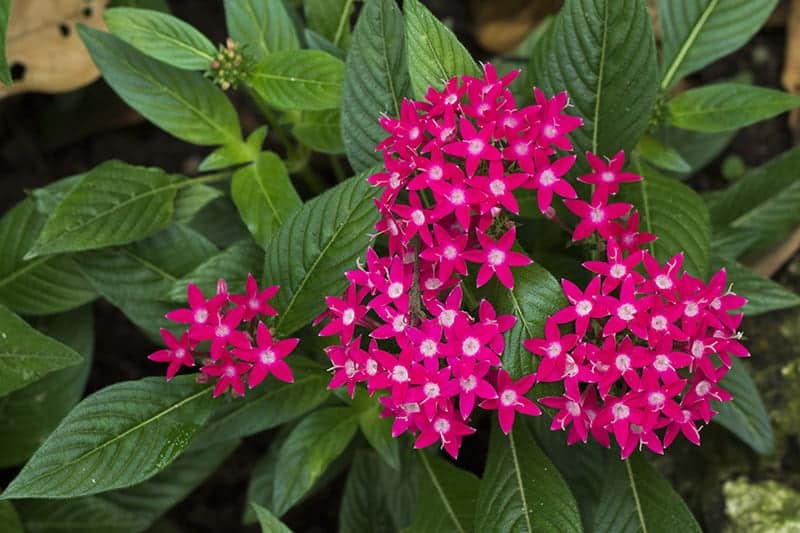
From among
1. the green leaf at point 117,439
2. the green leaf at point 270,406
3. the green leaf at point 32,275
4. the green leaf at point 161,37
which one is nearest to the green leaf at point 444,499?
the green leaf at point 270,406

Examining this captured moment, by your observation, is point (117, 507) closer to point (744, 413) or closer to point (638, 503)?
point (638, 503)

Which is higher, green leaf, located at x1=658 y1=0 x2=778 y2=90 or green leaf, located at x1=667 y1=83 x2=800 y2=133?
green leaf, located at x1=658 y1=0 x2=778 y2=90

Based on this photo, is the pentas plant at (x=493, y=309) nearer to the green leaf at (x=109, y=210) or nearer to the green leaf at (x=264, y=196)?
the green leaf at (x=264, y=196)

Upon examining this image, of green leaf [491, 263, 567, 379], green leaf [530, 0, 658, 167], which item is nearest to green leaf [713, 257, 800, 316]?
green leaf [530, 0, 658, 167]

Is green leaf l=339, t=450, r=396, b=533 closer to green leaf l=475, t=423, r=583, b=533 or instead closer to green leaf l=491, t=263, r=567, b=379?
green leaf l=475, t=423, r=583, b=533

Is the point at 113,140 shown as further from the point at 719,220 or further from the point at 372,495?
the point at 719,220
